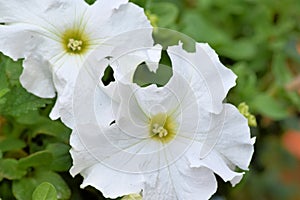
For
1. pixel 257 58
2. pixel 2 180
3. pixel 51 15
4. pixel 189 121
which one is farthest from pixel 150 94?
pixel 257 58

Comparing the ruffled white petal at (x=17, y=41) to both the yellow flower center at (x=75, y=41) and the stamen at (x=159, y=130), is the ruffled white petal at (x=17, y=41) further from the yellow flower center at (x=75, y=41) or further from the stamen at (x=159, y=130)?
the stamen at (x=159, y=130)

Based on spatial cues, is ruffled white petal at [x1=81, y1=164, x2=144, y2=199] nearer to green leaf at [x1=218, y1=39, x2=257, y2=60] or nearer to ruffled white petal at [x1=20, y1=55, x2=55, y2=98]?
ruffled white petal at [x1=20, y1=55, x2=55, y2=98]

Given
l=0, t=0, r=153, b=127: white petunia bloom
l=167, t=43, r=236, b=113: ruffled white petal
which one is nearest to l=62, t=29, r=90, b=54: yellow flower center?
l=0, t=0, r=153, b=127: white petunia bloom

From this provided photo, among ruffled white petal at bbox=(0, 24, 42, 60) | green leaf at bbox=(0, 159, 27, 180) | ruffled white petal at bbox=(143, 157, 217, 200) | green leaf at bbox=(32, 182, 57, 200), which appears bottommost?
green leaf at bbox=(0, 159, 27, 180)

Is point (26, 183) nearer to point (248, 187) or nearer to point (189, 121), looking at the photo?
point (189, 121)

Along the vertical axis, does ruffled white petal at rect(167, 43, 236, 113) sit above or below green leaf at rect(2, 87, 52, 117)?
above

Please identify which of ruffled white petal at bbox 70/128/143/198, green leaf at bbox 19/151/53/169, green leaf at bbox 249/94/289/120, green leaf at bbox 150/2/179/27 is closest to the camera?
ruffled white petal at bbox 70/128/143/198

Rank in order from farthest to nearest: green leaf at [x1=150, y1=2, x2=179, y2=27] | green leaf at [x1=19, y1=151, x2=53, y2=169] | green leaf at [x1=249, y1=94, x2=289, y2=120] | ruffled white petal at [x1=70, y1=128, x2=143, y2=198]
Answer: green leaf at [x1=249, y1=94, x2=289, y2=120] → green leaf at [x1=150, y1=2, x2=179, y2=27] → green leaf at [x1=19, y1=151, x2=53, y2=169] → ruffled white petal at [x1=70, y1=128, x2=143, y2=198]

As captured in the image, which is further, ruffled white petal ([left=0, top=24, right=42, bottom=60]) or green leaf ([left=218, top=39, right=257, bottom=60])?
green leaf ([left=218, top=39, right=257, bottom=60])
